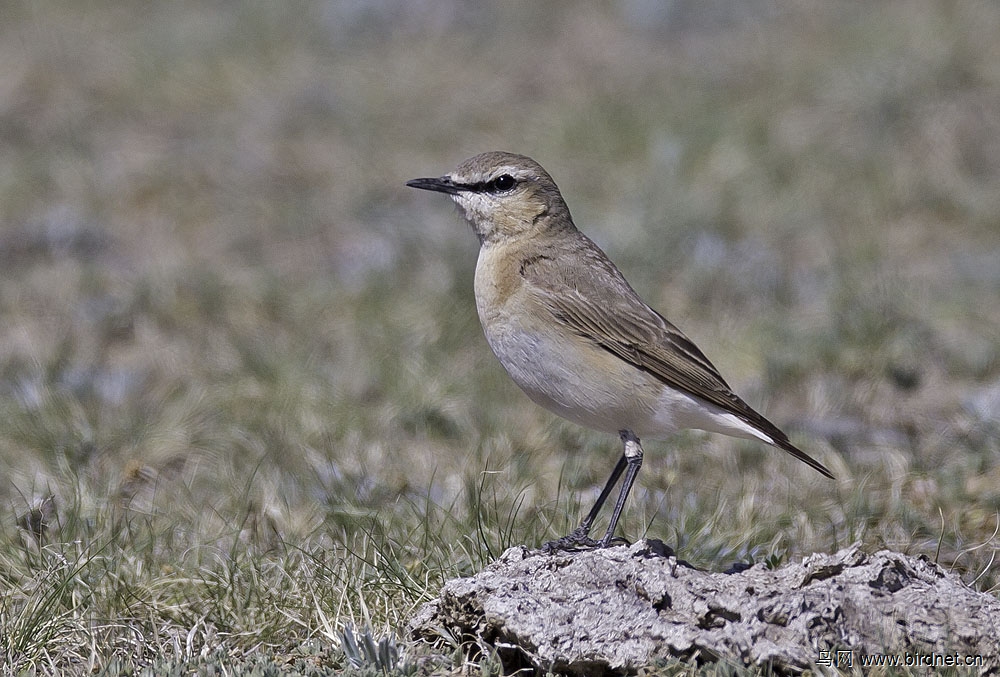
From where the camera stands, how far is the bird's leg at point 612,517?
5273 mm

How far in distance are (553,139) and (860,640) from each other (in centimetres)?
826

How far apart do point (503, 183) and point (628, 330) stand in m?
1.03

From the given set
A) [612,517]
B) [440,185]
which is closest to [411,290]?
[440,185]

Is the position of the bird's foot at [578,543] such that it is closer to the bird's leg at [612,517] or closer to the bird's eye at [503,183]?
the bird's leg at [612,517]

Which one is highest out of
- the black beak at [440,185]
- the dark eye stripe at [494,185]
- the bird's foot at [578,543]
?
the dark eye stripe at [494,185]

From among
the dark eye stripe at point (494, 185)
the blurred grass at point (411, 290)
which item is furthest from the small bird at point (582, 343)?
the blurred grass at point (411, 290)

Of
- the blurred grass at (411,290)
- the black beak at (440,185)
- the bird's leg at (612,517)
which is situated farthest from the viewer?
the black beak at (440,185)

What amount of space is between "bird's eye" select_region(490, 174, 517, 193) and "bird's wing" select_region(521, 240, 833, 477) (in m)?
0.46

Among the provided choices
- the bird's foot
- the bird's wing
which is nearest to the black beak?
the bird's wing

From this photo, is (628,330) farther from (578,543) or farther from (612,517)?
(578,543)

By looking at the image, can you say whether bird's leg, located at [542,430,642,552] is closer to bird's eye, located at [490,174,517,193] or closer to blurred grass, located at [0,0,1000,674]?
blurred grass, located at [0,0,1000,674]

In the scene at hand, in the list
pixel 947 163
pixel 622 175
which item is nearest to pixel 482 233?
pixel 622 175

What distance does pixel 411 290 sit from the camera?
961cm

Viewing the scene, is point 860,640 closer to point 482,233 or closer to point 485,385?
point 482,233
